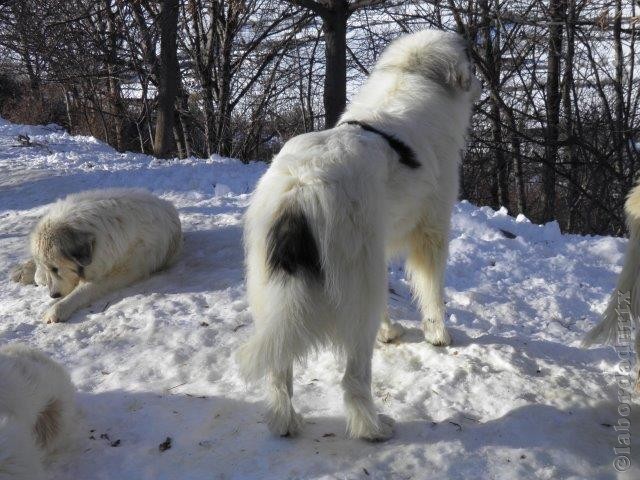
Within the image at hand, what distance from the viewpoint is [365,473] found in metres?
2.58

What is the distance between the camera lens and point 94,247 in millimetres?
4980

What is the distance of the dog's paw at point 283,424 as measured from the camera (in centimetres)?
285

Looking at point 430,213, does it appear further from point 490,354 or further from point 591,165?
point 591,165

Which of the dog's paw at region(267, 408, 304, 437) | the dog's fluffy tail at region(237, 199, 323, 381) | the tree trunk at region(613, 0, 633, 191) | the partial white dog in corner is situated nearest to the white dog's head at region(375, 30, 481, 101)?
the partial white dog in corner

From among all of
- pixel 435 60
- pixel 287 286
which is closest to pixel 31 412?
pixel 287 286

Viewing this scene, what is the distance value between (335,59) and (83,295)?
7.09 m

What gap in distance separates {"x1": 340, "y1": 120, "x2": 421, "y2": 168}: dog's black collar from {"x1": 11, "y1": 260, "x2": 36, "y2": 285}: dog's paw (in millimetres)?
3606

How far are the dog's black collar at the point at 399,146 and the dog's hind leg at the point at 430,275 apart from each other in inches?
26.6

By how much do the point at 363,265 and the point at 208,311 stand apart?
84.1 inches

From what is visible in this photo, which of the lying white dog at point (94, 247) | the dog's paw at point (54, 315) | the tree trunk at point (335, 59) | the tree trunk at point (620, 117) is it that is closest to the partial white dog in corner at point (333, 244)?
the dog's paw at point (54, 315)

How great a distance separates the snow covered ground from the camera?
269cm

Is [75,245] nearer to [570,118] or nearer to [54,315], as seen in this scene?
[54,315]

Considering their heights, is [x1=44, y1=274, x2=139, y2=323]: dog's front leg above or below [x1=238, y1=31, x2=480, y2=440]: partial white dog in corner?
below

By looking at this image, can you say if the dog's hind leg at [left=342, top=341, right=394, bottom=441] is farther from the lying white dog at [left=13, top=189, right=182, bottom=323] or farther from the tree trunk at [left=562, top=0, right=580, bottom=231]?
the tree trunk at [left=562, top=0, right=580, bottom=231]
